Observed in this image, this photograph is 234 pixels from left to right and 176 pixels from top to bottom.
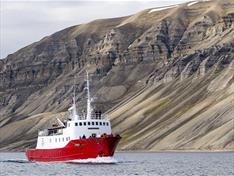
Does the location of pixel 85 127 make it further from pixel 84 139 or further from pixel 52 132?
pixel 52 132

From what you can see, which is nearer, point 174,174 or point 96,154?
point 174,174

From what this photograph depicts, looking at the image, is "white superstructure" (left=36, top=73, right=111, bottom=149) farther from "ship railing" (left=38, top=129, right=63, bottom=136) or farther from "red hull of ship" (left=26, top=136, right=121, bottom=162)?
"ship railing" (left=38, top=129, right=63, bottom=136)

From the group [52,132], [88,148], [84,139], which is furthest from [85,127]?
[52,132]

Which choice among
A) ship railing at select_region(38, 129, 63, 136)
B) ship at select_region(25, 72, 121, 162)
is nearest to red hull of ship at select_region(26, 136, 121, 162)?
ship at select_region(25, 72, 121, 162)

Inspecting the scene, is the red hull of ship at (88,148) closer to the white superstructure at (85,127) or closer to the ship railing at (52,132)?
the white superstructure at (85,127)

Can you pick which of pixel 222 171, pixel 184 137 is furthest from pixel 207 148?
pixel 222 171

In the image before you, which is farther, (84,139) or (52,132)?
(52,132)

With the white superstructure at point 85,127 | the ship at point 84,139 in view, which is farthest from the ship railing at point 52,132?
the white superstructure at point 85,127

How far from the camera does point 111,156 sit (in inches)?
4638

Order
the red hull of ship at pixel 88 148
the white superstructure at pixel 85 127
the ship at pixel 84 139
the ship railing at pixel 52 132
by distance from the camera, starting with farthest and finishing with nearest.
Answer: the ship railing at pixel 52 132 → the white superstructure at pixel 85 127 → the ship at pixel 84 139 → the red hull of ship at pixel 88 148

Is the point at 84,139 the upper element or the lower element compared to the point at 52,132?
lower

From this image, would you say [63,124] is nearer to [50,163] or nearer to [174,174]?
[50,163]

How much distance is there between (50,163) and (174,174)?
108 ft

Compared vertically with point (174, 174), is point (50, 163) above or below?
above
